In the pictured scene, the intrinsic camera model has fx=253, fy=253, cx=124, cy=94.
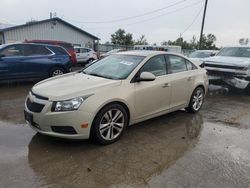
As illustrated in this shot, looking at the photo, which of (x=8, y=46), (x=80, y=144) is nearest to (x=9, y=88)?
(x=8, y=46)

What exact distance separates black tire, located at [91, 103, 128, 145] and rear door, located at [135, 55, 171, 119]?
1.33 ft

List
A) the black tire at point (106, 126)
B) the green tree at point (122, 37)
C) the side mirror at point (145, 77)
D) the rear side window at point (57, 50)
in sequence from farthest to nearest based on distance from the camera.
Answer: the green tree at point (122, 37), the rear side window at point (57, 50), the side mirror at point (145, 77), the black tire at point (106, 126)

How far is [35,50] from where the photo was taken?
32.6 ft

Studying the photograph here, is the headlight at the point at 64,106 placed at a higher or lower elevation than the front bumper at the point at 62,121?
higher

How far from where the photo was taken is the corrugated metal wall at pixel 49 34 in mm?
23422

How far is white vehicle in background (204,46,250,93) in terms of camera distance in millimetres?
9016

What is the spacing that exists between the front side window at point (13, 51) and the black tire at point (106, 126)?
6616 millimetres

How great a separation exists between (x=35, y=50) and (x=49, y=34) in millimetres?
16262

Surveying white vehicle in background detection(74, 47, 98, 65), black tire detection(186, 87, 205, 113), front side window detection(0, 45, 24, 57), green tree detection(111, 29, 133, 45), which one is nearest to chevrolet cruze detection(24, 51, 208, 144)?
black tire detection(186, 87, 205, 113)

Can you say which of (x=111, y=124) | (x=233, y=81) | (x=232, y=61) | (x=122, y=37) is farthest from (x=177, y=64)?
(x=122, y=37)

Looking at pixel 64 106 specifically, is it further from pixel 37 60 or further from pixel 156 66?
pixel 37 60

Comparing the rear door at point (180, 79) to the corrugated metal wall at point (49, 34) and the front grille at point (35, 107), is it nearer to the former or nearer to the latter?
the front grille at point (35, 107)

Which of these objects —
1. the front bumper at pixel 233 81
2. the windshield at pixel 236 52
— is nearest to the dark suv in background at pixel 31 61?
the front bumper at pixel 233 81

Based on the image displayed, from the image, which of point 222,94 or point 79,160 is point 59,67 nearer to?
point 222,94
